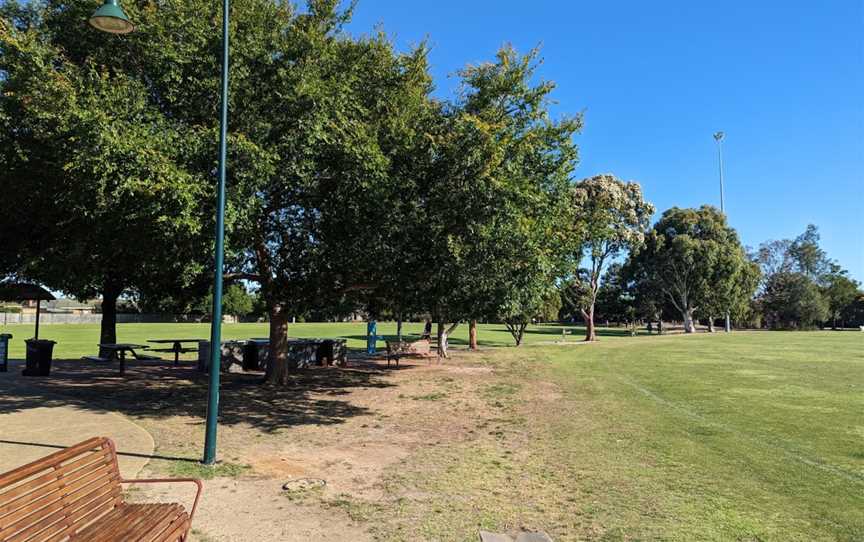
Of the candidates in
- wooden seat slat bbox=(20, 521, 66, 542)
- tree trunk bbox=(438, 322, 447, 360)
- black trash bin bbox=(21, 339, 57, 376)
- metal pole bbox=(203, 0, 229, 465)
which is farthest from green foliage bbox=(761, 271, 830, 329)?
wooden seat slat bbox=(20, 521, 66, 542)

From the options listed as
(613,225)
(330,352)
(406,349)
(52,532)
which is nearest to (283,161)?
(52,532)

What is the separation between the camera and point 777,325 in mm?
87625

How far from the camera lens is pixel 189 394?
13008 mm

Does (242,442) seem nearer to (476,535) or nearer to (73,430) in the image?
(73,430)

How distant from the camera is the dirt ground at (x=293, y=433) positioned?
5.43 meters

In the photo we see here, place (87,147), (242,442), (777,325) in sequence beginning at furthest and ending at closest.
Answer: (777,325), (242,442), (87,147)

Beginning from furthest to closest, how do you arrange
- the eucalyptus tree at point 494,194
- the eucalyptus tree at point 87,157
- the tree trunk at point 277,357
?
the tree trunk at point 277,357, the eucalyptus tree at point 494,194, the eucalyptus tree at point 87,157

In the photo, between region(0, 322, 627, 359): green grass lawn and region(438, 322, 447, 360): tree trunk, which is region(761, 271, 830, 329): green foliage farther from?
region(438, 322, 447, 360): tree trunk

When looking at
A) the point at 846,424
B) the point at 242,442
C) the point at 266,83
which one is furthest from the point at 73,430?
the point at 846,424

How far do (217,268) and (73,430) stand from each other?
4221 mm

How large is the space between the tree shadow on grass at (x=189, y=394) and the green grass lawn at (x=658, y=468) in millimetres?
3872

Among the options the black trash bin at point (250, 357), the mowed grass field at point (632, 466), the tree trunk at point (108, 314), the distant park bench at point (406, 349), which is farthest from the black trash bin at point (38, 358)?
the distant park bench at point (406, 349)

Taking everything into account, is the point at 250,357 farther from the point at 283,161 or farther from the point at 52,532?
the point at 52,532

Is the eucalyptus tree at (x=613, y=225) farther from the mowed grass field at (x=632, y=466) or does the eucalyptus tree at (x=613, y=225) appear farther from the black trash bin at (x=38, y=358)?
the black trash bin at (x=38, y=358)
